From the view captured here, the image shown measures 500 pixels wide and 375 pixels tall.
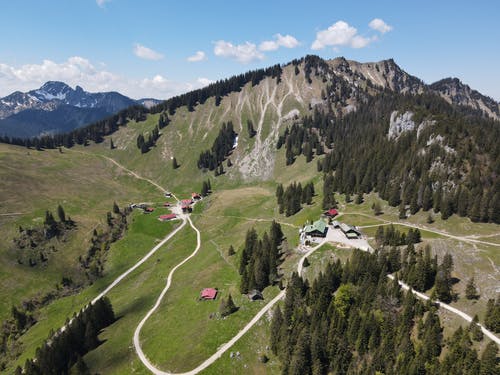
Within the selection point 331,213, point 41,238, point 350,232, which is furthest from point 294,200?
point 41,238

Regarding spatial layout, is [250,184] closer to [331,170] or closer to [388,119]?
[331,170]

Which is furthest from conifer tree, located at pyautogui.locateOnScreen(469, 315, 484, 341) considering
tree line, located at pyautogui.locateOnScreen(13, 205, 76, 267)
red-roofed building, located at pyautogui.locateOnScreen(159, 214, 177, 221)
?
tree line, located at pyautogui.locateOnScreen(13, 205, 76, 267)

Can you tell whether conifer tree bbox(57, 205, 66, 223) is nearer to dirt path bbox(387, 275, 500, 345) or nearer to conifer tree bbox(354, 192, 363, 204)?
conifer tree bbox(354, 192, 363, 204)

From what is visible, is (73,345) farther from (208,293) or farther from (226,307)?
(226,307)

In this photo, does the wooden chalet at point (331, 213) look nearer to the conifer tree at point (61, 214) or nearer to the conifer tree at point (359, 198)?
the conifer tree at point (359, 198)

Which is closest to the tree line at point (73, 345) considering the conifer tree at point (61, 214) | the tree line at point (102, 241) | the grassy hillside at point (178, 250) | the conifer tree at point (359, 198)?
the grassy hillside at point (178, 250)

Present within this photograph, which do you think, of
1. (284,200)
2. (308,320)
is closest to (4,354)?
(308,320)
